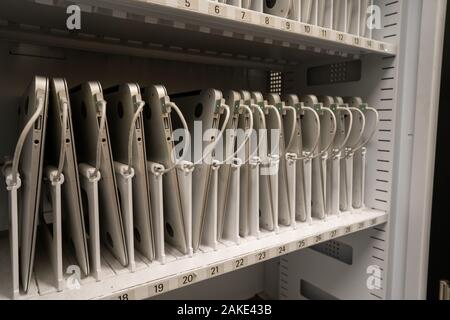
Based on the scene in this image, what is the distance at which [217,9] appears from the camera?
26.0 inches

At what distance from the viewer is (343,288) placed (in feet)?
3.94

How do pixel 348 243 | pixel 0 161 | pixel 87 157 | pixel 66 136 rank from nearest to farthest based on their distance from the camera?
pixel 66 136
pixel 87 157
pixel 0 161
pixel 348 243

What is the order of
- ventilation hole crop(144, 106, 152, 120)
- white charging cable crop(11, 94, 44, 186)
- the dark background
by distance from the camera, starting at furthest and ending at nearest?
the dark background, ventilation hole crop(144, 106, 152, 120), white charging cable crop(11, 94, 44, 186)

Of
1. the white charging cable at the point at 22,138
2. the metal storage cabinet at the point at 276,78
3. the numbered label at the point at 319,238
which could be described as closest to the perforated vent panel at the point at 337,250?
the metal storage cabinet at the point at 276,78

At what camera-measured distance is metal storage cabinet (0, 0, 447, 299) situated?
669 mm

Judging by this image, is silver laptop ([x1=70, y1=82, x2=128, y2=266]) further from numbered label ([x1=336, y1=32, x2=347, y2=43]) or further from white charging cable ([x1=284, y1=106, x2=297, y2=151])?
numbered label ([x1=336, y1=32, x2=347, y2=43])

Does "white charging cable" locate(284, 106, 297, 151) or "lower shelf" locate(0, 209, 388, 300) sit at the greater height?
"white charging cable" locate(284, 106, 297, 151)

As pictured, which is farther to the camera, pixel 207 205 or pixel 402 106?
pixel 402 106

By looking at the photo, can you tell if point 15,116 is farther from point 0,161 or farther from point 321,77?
point 321,77

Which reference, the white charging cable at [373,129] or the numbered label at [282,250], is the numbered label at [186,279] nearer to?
the numbered label at [282,250]

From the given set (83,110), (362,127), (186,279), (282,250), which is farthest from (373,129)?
(83,110)

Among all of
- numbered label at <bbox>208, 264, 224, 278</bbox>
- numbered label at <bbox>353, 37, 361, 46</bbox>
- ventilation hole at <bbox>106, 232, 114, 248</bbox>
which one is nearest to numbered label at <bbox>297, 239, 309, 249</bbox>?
numbered label at <bbox>208, 264, 224, 278</bbox>

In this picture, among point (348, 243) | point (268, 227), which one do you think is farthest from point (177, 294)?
point (348, 243)

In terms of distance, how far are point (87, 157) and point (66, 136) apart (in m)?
0.16
